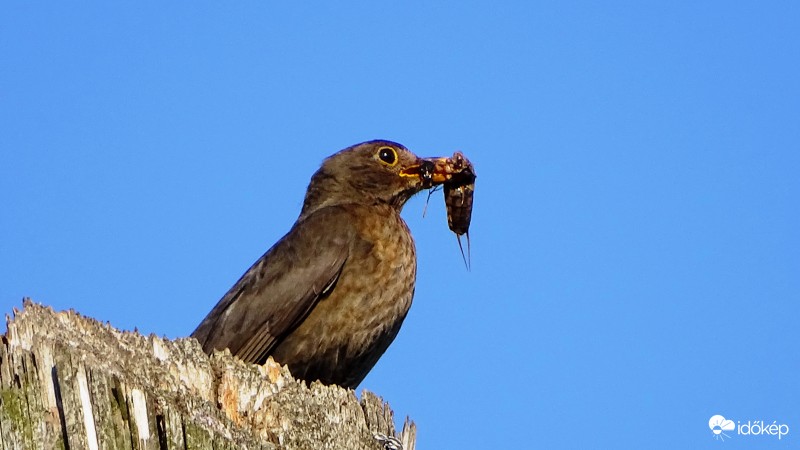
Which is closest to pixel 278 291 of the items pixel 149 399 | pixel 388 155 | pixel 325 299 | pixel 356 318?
pixel 325 299

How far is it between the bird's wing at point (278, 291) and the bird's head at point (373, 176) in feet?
2.37

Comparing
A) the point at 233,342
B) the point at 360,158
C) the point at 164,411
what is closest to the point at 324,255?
the point at 233,342

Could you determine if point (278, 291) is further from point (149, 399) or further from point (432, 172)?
point (149, 399)

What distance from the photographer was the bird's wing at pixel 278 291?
7.27 m

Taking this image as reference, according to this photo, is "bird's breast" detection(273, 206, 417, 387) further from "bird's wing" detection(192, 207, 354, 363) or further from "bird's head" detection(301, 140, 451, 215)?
"bird's head" detection(301, 140, 451, 215)

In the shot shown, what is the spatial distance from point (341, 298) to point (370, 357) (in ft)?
1.39

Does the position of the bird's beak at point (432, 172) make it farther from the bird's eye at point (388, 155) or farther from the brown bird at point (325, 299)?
the brown bird at point (325, 299)

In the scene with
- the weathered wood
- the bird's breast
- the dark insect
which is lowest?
the weathered wood

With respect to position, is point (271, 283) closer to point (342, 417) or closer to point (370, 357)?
point (370, 357)

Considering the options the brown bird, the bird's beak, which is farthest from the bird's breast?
the bird's beak

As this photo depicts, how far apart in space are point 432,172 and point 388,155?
0.37 m

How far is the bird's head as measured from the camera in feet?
28.5

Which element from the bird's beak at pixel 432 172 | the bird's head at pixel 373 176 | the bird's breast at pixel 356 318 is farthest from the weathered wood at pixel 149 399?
the bird's beak at pixel 432 172

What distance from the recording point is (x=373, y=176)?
8.74m
